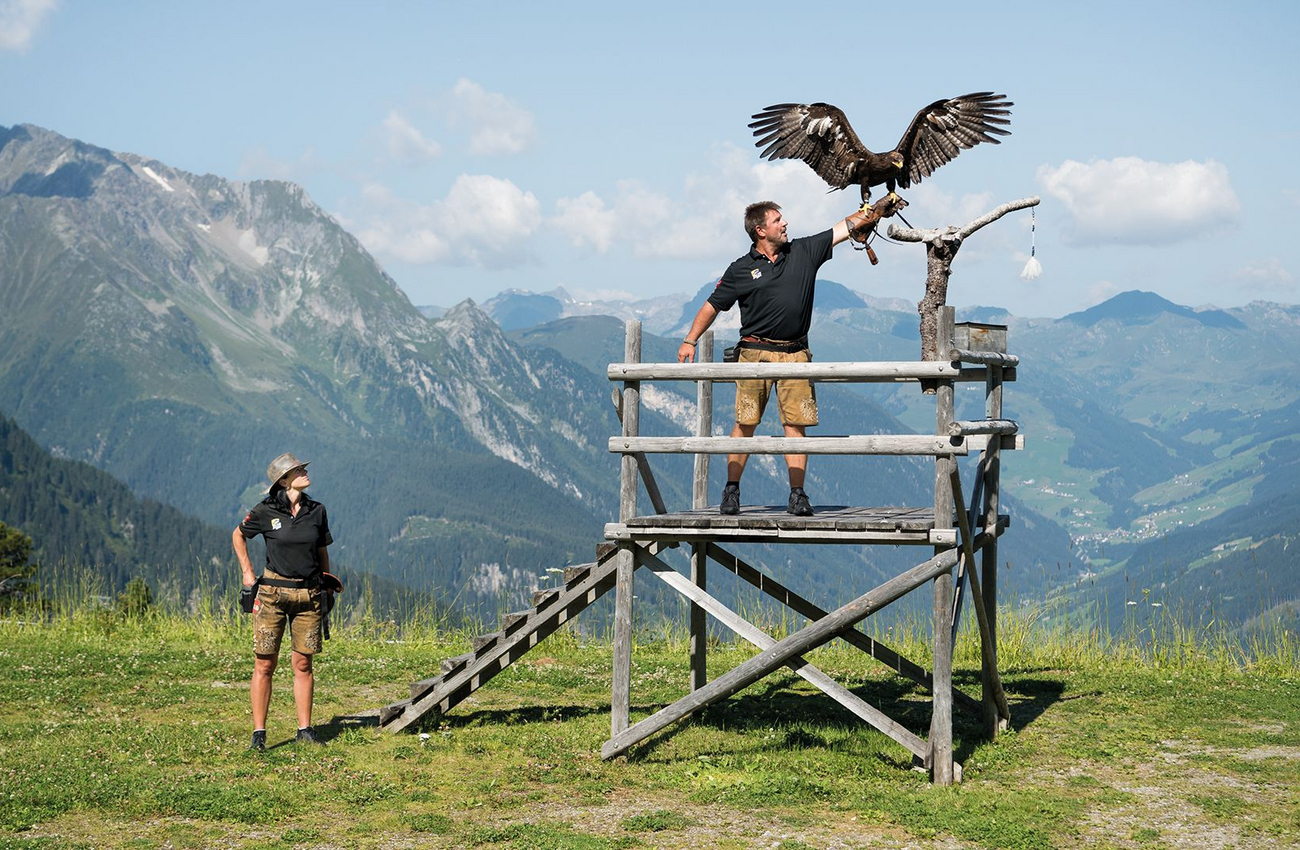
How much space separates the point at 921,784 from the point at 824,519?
2.52 metres

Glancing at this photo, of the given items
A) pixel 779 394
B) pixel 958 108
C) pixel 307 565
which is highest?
pixel 958 108

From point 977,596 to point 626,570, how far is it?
142 inches

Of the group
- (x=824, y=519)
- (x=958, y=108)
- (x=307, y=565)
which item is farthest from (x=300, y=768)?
(x=958, y=108)

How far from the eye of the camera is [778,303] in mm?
12789

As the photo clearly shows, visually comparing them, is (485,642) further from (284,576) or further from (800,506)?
(800,506)

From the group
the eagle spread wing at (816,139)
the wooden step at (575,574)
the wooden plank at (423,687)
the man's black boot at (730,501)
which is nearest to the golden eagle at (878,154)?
the eagle spread wing at (816,139)

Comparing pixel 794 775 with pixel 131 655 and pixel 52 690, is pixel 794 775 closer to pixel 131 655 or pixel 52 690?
pixel 52 690

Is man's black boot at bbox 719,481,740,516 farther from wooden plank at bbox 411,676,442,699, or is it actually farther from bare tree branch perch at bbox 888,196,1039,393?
wooden plank at bbox 411,676,442,699

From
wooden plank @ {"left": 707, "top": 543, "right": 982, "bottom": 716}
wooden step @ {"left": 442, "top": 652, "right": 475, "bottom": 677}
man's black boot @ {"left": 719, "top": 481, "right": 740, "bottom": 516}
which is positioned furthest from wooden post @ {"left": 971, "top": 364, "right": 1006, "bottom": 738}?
wooden step @ {"left": 442, "top": 652, "right": 475, "bottom": 677}

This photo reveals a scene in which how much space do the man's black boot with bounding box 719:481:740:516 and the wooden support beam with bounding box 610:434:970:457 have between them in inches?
18.3

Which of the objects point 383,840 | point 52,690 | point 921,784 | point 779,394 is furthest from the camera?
point 52,690

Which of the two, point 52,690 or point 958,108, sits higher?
point 958,108

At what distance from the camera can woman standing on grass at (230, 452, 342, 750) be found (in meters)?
12.6

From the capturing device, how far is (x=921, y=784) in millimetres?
11914
